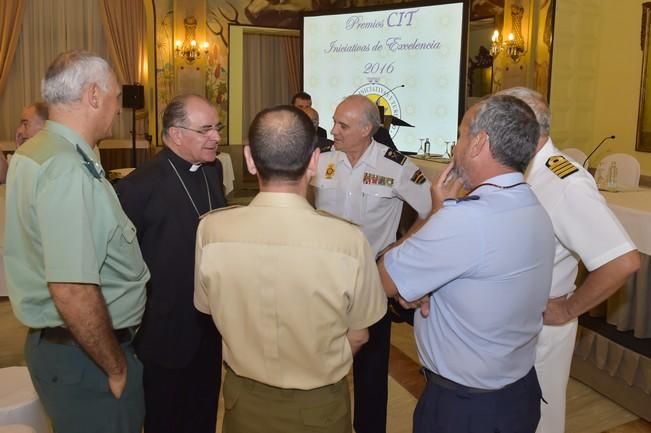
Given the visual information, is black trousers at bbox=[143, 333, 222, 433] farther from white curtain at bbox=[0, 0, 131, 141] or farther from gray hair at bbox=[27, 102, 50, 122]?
white curtain at bbox=[0, 0, 131, 141]

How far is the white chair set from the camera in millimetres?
2322

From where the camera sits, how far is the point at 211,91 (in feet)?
32.9

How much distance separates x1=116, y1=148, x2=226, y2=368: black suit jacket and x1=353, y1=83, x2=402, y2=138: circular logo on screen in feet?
20.8

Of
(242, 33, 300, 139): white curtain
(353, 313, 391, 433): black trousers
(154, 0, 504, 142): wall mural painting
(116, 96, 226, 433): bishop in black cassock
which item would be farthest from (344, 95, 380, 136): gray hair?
(242, 33, 300, 139): white curtain

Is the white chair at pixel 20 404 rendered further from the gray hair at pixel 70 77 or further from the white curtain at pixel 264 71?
the white curtain at pixel 264 71

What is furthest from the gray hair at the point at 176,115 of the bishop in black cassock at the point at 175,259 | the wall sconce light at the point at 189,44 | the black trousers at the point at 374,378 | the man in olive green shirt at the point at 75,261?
the wall sconce light at the point at 189,44

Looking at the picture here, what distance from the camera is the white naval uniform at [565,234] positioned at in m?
1.89

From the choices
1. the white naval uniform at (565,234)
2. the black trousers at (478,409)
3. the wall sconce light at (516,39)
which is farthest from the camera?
the wall sconce light at (516,39)

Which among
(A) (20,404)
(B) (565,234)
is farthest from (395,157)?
(A) (20,404)

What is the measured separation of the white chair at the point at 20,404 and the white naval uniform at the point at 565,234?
195 cm

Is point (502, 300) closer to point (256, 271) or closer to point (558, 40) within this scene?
point (256, 271)

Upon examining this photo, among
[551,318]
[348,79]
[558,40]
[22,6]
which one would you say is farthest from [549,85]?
[22,6]

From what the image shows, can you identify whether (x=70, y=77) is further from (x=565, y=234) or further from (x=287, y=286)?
(x=565, y=234)

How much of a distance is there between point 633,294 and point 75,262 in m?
3.21
